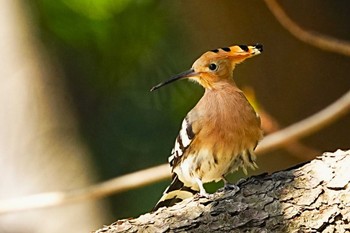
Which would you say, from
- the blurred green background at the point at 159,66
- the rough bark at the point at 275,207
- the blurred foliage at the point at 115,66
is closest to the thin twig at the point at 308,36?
the blurred green background at the point at 159,66

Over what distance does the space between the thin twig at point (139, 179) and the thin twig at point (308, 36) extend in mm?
108

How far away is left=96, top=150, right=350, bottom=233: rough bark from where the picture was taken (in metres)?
1.56

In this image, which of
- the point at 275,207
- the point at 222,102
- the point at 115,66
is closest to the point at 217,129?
the point at 222,102

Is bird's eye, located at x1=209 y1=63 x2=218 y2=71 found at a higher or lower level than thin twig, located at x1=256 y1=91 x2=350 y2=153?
higher

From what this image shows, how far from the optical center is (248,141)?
6.08 ft

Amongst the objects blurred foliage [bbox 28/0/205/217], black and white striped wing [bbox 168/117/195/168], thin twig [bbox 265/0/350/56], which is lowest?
black and white striped wing [bbox 168/117/195/168]

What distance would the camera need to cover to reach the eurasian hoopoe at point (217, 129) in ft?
6.08

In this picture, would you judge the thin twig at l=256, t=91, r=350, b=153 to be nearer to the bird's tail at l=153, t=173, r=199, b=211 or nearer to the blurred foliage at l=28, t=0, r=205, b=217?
the bird's tail at l=153, t=173, r=199, b=211

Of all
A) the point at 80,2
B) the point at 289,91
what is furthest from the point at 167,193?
the point at 80,2

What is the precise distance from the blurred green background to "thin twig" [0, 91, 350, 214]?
0.37 ft

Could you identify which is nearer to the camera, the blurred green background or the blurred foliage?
the blurred green background

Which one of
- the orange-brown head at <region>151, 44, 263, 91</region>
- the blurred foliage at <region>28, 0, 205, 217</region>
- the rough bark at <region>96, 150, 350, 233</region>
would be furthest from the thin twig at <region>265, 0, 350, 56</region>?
the blurred foliage at <region>28, 0, 205, 217</region>

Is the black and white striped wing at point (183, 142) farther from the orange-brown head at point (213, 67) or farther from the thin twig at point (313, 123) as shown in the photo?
the thin twig at point (313, 123)

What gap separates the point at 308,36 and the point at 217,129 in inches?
16.5
